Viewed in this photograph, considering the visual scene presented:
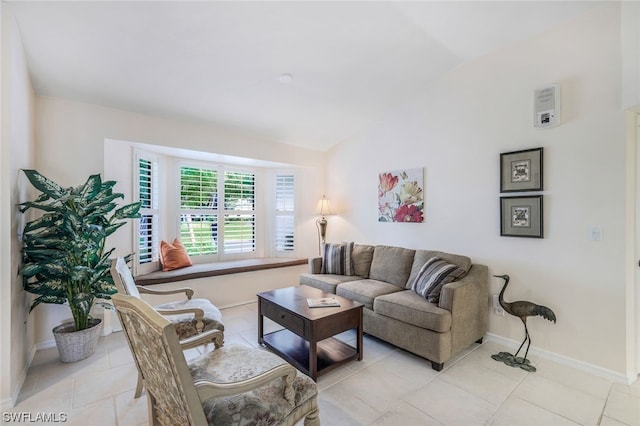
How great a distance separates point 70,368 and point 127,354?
398 mm

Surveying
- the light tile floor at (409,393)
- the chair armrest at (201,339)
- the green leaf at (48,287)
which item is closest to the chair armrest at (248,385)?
the chair armrest at (201,339)

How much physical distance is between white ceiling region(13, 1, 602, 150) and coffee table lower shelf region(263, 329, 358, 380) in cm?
264

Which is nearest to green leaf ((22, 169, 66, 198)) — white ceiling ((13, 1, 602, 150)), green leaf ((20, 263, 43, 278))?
green leaf ((20, 263, 43, 278))

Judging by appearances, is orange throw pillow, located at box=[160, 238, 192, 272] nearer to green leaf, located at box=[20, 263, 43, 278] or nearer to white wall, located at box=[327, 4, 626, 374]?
green leaf, located at box=[20, 263, 43, 278]

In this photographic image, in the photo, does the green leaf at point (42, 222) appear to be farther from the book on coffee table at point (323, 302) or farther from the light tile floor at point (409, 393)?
the book on coffee table at point (323, 302)

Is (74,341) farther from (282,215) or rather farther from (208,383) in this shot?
(282,215)

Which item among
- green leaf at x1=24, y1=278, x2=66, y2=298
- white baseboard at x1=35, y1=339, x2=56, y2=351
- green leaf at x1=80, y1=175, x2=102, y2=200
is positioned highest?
green leaf at x1=80, y1=175, x2=102, y2=200

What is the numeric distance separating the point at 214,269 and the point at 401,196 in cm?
268

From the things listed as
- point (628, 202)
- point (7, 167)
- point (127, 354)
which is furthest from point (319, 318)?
point (628, 202)

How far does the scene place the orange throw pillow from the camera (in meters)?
3.73

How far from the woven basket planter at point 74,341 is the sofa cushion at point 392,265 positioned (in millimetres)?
2966

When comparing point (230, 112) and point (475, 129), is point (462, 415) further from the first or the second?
point (230, 112)

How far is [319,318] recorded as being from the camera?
2250 mm

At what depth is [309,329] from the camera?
225cm
